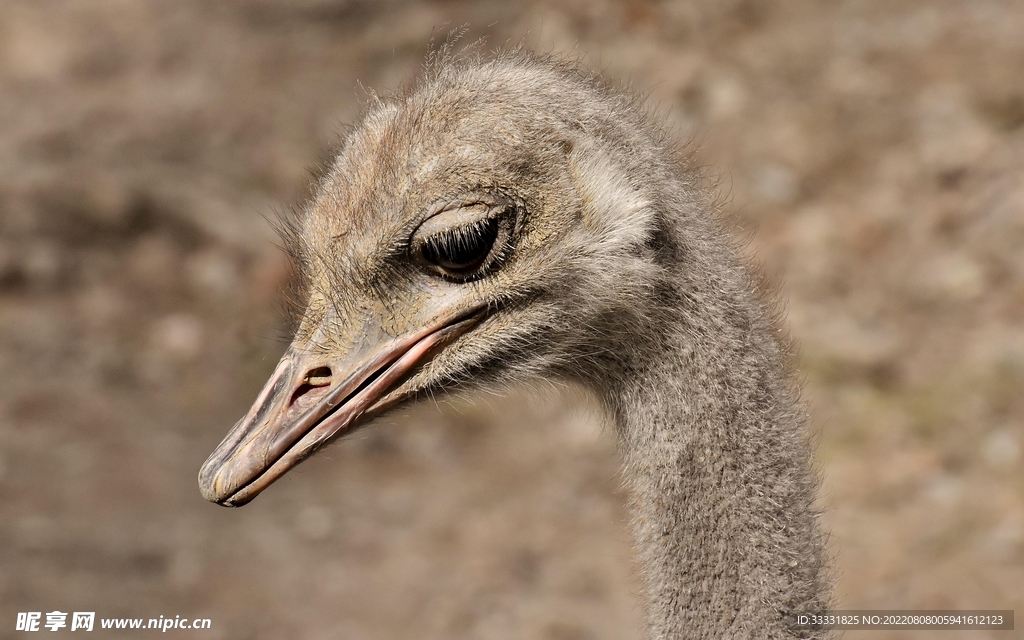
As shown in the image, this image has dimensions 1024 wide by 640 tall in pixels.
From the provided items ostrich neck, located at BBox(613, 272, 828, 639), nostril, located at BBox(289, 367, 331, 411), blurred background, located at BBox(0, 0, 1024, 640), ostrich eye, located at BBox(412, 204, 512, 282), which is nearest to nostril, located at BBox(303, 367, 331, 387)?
nostril, located at BBox(289, 367, 331, 411)

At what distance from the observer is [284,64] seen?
7.50 m

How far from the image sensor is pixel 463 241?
2207 mm

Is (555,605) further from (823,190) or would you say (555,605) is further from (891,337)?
(823,190)

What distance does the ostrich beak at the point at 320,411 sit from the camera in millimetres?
2271

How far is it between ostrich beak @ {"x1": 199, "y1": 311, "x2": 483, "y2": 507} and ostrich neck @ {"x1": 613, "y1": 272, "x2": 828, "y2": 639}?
451mm

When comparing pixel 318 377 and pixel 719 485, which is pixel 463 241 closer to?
pixel 318 377

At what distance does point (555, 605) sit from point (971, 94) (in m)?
4.14

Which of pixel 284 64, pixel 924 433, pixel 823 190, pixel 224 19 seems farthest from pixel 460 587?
pixel 224 19

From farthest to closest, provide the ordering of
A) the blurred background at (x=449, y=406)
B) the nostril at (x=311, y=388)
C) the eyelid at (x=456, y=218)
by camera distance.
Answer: the blurred background at (x=449, y=406), the nostril at (x=311, y=388), the eyelid at (x=456, y=218)

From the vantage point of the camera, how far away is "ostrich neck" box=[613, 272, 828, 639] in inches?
87.7

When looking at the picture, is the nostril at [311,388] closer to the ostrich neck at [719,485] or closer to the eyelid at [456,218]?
the eyelid at [456,218]

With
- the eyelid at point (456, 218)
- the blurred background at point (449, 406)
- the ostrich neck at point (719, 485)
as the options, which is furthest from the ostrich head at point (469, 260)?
the blurred background at point (449, 406)

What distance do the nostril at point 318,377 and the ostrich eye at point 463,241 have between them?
1.08 ft

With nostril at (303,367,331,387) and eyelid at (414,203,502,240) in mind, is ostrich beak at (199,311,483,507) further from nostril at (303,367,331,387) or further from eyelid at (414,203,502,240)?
eyelid at (414,203,502,240)
